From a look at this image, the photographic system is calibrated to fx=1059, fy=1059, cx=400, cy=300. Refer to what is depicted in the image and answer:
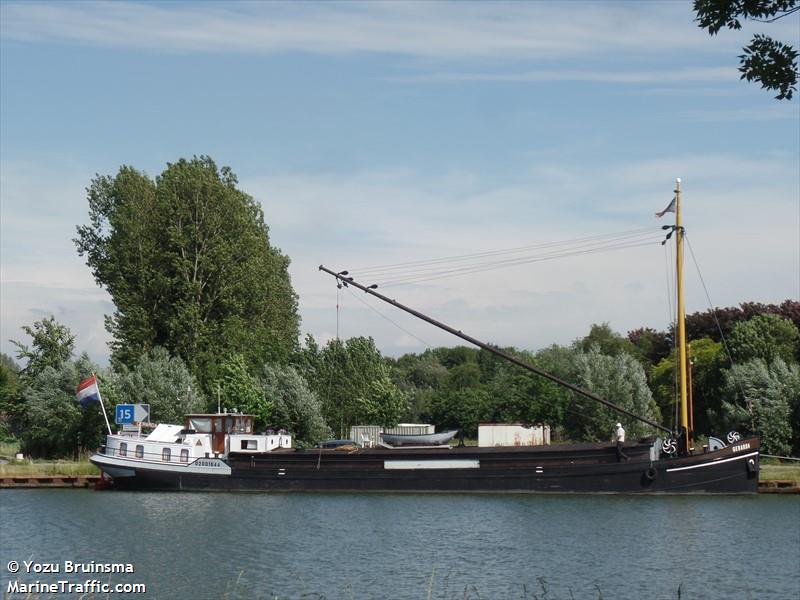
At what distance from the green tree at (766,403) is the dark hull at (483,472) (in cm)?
1208

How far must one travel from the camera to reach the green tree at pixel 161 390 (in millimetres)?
63375

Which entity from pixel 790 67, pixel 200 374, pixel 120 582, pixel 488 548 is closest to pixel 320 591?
pixel 120 582

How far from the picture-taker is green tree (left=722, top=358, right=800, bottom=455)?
2270 inches

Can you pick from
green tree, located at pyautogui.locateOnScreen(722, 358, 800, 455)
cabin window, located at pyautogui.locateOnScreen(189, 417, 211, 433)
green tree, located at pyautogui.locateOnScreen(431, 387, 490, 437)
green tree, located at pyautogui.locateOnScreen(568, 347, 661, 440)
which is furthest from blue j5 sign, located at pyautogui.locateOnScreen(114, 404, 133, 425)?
green tree, located at pyautogui.locateOnScreen(431, 387, 490, 437)

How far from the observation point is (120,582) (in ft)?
93.4

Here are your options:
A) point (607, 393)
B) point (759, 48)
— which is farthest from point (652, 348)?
point (759, 48)

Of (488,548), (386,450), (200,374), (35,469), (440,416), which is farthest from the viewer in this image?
(440,416)

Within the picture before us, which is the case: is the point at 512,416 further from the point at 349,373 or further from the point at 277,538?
the point at 277,538

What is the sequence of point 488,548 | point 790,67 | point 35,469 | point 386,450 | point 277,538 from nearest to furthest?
point 790,67 < point 488,548 < point 277,538 < point 386,450 < point 35,469

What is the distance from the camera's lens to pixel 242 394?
65500 millimetres

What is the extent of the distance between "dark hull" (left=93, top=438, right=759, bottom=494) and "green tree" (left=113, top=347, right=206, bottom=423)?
1116 cm

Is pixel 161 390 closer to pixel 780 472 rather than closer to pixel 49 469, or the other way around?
pixel 49 469

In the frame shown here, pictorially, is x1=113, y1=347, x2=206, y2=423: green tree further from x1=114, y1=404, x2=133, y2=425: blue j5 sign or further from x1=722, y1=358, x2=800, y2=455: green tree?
x1=722, y1=358, x2=800, y2=455: green tree

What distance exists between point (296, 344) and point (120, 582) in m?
49.8
